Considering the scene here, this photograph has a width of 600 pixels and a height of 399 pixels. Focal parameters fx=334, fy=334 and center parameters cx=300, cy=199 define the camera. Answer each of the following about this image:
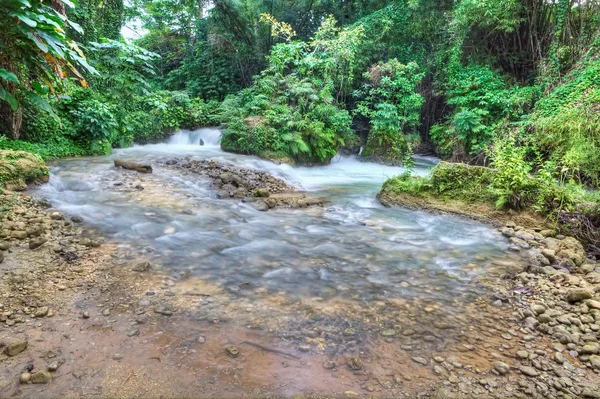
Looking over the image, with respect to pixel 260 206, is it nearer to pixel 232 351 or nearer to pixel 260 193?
pixel 260 193

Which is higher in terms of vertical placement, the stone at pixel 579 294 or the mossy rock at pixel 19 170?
the mossy rock at pixel 19 170

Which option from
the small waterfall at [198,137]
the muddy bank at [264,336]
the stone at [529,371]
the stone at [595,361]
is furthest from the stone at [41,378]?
the small waterfall at [198,137]

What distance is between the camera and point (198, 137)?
13117 mm

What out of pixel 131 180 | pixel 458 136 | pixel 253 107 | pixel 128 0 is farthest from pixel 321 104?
pixel 128 0

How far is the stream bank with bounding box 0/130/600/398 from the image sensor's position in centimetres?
216

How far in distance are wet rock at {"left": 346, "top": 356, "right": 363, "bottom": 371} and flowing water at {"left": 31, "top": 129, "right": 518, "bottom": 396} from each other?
8 centimetres

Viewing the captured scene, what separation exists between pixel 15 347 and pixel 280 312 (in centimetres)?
185

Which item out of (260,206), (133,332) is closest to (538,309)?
(133,332)

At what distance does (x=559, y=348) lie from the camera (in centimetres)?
261

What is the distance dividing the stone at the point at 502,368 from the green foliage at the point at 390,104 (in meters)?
11.1

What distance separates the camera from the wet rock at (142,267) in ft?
11.3

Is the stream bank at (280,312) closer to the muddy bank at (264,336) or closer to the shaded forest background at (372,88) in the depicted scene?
the muddy bank at (264,336)

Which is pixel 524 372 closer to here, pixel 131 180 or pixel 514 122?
pixel 131 180

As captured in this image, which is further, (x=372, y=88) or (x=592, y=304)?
(x=372, y=88)
